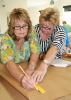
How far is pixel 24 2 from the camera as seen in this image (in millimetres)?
3346

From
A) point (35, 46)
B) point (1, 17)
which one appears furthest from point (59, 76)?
point (1, 17)

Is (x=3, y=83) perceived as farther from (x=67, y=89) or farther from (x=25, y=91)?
(x=67, y=89)

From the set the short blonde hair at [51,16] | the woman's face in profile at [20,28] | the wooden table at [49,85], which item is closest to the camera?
the wooden table at [49,85]

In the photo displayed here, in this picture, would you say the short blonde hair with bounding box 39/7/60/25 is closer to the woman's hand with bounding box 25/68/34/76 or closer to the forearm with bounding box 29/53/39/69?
the forearm with bounding box 29/53/39/69

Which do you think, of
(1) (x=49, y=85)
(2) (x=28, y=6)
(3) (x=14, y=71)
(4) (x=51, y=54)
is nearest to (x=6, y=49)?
(3) (x=14, y=71)

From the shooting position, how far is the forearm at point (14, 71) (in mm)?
1136

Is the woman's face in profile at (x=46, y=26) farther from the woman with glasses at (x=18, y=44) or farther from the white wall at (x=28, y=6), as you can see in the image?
the white wall at (x=28, y=6)

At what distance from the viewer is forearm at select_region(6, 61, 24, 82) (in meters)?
1.14

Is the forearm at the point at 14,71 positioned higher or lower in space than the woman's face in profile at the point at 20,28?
lower

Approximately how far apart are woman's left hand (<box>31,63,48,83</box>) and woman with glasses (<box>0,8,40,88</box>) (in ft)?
0.16

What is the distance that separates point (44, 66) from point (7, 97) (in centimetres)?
36

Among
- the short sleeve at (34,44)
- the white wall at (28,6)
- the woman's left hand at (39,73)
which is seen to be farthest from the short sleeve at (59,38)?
the white wall at (28,6)

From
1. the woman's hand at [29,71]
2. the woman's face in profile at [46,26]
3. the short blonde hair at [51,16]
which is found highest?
the short blonde hair at [51,16]

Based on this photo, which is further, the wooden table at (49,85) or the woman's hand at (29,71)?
the woman's hand at (29,71)
